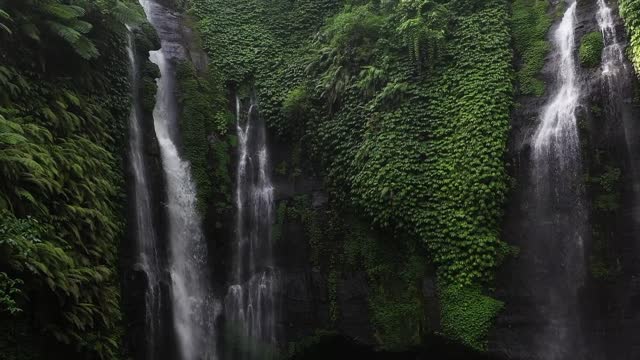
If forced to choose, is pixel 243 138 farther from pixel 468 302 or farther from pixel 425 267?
pixel 468 302

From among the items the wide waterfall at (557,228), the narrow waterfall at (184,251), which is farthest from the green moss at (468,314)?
the narrow waterfall at (184,251)

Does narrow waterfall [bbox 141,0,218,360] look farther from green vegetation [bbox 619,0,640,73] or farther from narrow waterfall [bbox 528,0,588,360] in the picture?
green vegetation [bbox 619,0,640,73]

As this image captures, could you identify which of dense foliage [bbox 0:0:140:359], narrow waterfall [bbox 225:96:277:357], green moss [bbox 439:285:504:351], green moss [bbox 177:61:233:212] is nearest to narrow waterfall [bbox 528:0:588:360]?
green moss [bbox 439:285:504:351]

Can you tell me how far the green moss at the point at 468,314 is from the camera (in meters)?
11.1

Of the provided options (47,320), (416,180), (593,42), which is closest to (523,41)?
(593,42)

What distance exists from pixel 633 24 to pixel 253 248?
11066mm

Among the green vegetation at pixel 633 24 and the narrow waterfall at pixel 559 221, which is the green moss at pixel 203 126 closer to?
the narrow waterfall at pixel 559 221

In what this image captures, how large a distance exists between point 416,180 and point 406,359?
4452mm

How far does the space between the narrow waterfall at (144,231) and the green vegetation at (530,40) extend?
10.0m

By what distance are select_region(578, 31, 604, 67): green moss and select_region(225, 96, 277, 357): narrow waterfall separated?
9.02 meters

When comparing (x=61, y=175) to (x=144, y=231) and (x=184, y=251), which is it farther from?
(x=184, y=251)

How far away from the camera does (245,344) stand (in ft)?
43.0

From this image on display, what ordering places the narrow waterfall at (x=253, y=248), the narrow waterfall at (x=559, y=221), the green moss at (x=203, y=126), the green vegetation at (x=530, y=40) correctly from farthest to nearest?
the green moss at (x=203, y=126) < the narrow waterfall at (x=253, y=248) < the green vegetation at (x=530, y=40) < the narrow waterfall at (x=559, y=221)

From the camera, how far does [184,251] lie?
522 inches
